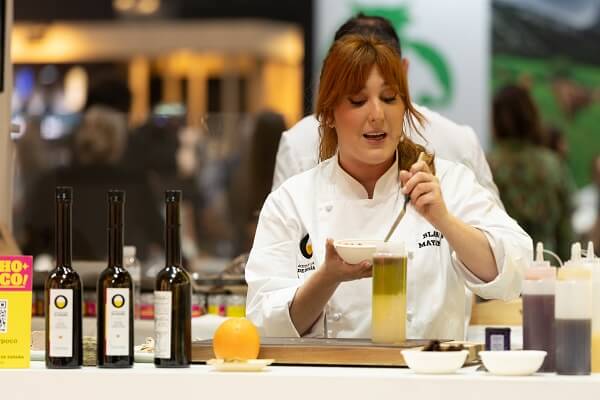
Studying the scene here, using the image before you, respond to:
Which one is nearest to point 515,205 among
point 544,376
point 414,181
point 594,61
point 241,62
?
point 594,61

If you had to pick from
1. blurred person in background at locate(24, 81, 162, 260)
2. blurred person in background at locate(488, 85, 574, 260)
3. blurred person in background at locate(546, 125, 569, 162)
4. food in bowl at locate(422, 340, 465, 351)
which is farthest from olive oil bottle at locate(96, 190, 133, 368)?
blurred person in background at locate(546, 125, 569, 162)

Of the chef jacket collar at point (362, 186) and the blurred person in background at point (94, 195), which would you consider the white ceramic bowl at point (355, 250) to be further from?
the blurred person in background at point (94, 195)

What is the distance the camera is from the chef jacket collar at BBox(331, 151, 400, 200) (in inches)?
137

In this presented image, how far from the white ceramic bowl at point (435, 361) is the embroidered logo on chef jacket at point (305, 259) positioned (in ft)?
2.78

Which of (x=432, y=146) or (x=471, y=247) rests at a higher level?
(x=432, y=146)

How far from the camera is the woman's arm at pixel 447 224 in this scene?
3016 mm

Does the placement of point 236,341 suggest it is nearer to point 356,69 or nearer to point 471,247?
point 471,247

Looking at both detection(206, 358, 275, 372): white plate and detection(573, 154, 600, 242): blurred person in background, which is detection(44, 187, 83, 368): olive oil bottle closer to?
detection(206, 358, 275, 372): white plate

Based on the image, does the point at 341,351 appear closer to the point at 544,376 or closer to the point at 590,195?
the point at 544,376

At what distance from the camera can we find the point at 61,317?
278cm

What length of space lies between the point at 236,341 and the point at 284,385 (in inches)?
8.2

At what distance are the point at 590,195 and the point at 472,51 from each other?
1.05 meters

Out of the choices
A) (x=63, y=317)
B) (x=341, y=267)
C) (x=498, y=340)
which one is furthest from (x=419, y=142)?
(x=63, y=317)

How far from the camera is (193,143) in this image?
6.83 meters
